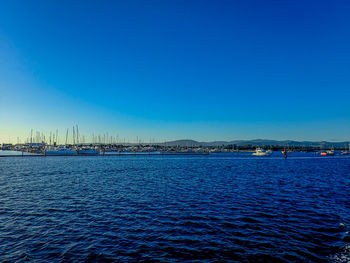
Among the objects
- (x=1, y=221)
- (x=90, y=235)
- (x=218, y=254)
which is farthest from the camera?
(x=1, y=221)

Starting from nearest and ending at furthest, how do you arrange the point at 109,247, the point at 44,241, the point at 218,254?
the point at 218,254, the point at 109,247, the point at 44,241

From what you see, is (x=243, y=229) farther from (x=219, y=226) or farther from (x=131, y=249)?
(x=131, y=249)

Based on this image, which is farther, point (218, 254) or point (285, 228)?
point (285, 228)

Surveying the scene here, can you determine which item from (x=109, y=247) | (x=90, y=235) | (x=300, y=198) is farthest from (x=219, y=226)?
(x=300, y=198)

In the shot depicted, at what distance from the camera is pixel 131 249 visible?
1280cm

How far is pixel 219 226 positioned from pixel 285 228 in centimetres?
462

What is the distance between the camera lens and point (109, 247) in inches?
515

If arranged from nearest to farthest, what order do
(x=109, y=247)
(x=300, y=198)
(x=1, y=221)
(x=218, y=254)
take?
(x=218, y=254) < (x=109, y=247) < (x=1, y=221) < (x=300, y=198)

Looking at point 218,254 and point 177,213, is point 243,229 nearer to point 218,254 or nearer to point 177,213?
point 218,254

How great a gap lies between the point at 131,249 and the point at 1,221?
39.6ft

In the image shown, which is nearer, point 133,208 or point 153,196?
point 133,208

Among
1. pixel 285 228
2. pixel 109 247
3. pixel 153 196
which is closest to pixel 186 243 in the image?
pixel 109 247

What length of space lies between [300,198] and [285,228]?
12439mm

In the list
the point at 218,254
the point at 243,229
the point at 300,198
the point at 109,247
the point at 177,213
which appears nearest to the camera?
the point at 218,254
